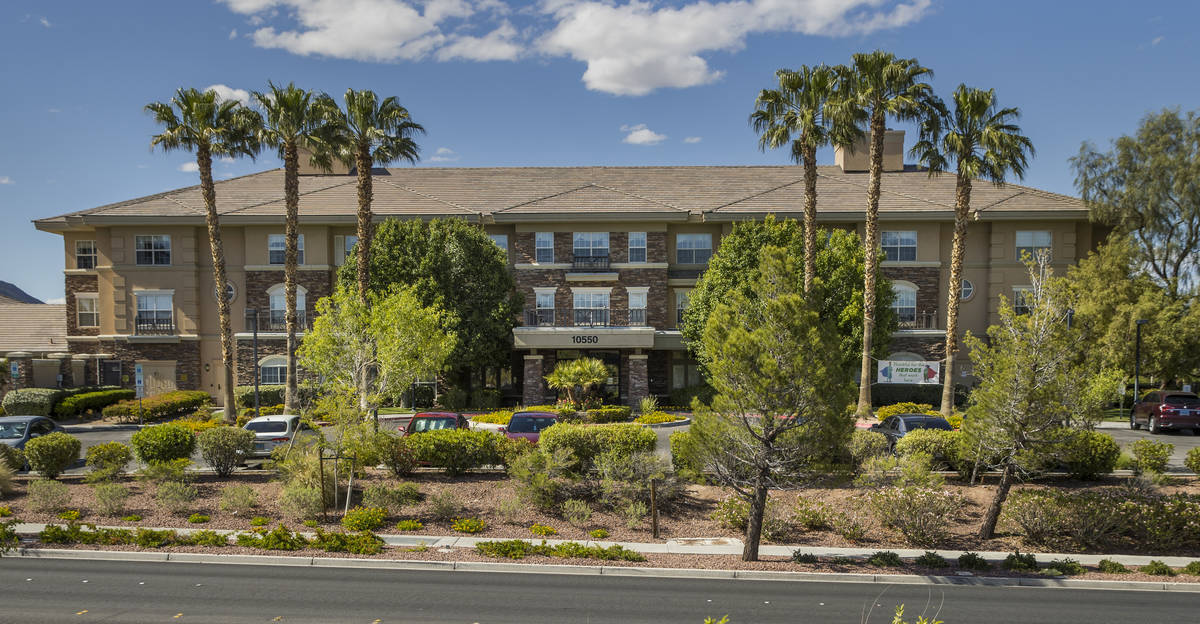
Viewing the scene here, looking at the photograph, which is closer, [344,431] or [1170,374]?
[344,431]

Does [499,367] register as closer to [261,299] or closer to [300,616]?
[261,299]

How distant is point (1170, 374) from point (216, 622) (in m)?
39.6

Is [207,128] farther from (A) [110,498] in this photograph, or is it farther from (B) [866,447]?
(B) [866,447]

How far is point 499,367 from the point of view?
35375 millimetres

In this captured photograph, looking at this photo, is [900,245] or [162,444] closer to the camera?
[162,444]

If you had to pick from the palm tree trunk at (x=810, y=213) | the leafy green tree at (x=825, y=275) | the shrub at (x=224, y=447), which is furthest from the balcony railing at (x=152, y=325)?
the palm tree trunk at (x=810, y=213)

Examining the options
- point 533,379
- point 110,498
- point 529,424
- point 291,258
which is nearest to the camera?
point 110,498

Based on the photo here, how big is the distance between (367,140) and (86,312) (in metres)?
22.4

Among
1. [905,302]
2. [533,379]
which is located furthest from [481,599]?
[905,302]

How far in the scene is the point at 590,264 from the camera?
1431 inches

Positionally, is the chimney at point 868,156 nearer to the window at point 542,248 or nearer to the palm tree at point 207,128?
the window at point 542,248

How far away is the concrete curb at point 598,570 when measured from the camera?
12102 mm

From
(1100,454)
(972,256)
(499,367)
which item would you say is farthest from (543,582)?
(972,256)

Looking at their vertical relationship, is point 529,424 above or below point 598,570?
above
